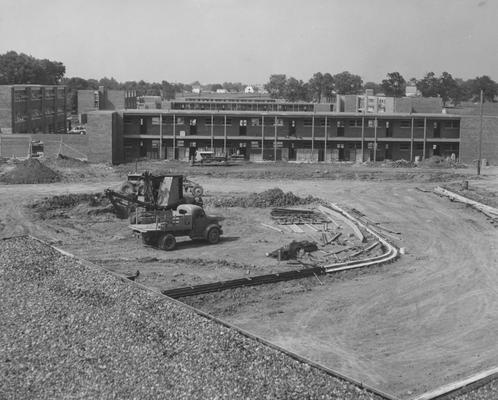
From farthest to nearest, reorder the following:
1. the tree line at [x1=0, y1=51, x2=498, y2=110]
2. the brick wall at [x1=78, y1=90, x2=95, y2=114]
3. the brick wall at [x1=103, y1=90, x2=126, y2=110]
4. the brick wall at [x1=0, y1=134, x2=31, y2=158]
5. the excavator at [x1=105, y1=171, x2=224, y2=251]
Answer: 1. the tree line at [x1=0, y1=51, x2=498, y2=110]
2. the brick wall at [x1=103, y1=90, x2=126, y2=110]
3. the brick wall at [x1=78, y1=90, x2=95, y2=114]
4. the brick wall at [x1=0, y1=134, x2=31, y2=158]
5. the excavator at [x1=105, y1=171, x2=224, y2=251]

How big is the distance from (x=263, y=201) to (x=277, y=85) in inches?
4917

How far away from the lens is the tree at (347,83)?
158 m

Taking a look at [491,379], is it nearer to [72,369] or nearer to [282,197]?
[72,369]

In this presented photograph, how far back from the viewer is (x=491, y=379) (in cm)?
1441

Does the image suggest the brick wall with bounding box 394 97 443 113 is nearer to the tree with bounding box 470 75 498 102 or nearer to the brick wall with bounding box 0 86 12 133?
the brick wall with bounding box 0 86 12 133

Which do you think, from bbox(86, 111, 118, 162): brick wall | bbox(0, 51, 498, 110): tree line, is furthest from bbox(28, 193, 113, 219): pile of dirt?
bbox(0, 51, 498, 110): tree line

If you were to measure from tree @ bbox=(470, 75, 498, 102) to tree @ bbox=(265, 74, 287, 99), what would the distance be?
1531 inches

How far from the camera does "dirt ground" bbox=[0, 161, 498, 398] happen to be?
16.8 meters

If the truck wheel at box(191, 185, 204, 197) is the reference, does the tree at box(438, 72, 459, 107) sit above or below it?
above

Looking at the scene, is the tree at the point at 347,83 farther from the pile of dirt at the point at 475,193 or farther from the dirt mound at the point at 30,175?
the dirt mound at the point at 30,175

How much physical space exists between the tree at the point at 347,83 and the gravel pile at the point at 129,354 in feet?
466

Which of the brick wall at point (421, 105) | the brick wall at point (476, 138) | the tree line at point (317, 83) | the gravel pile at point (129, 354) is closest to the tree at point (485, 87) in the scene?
the tree line at point (317, 83)

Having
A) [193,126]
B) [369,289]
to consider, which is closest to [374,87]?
[193,126]

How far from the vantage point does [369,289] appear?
74.6 feet
